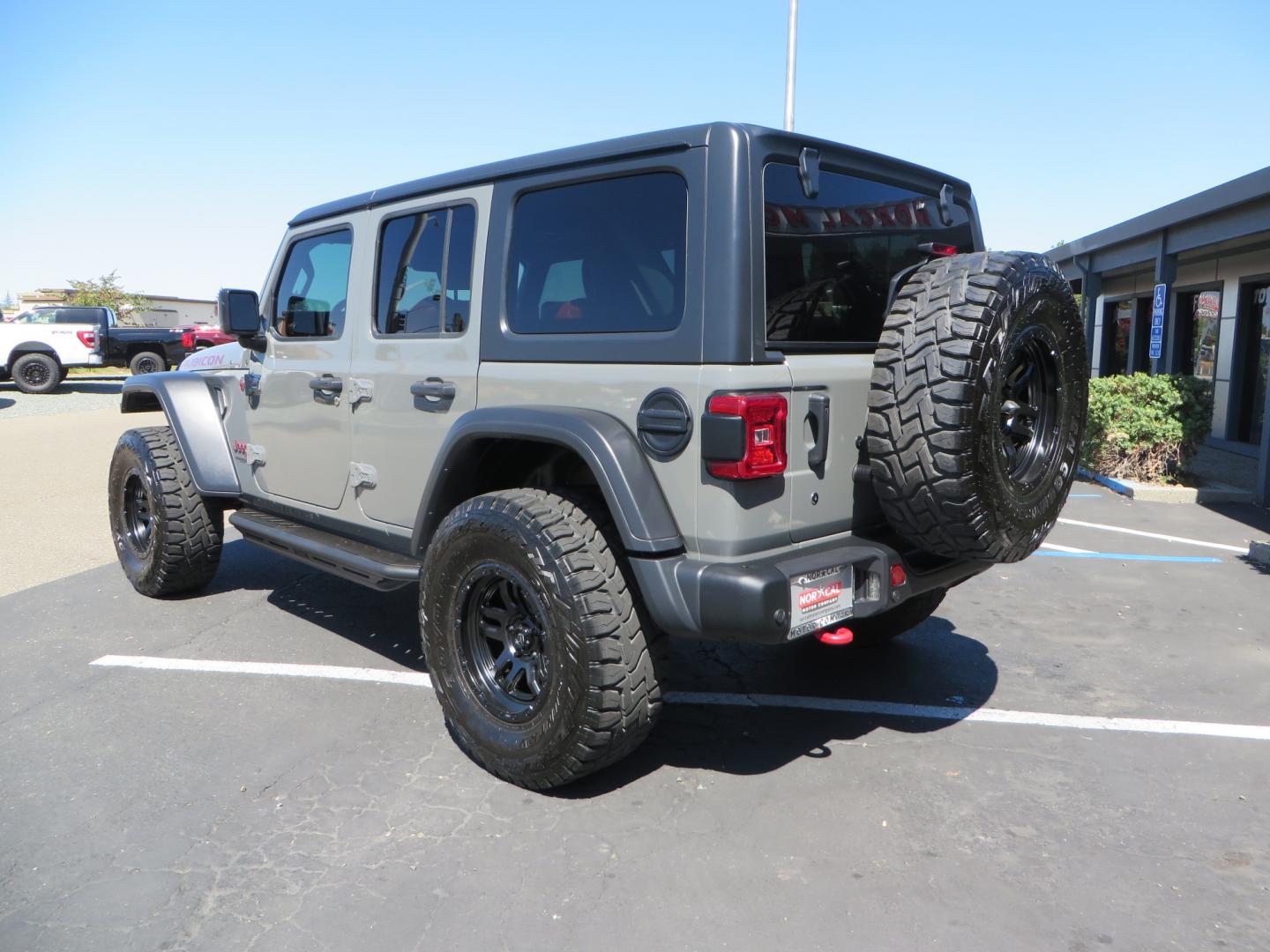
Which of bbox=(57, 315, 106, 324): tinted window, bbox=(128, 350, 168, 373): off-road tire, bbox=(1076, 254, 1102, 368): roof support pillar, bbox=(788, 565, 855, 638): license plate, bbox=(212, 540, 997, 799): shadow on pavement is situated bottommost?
bbox=(212, 540, 997, 799): shadow on pavement

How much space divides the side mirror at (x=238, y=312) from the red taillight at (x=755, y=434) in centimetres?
290

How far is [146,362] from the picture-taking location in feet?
70.8

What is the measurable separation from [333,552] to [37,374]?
796 inches

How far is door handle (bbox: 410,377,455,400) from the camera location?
3.66 meters

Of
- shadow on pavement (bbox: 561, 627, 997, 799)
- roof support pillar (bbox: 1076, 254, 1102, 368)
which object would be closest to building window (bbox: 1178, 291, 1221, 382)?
roof support pillar (bbox: 1076, 254, 1102, 368)

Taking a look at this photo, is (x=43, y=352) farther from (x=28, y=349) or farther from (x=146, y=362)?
(x=146, y=362)

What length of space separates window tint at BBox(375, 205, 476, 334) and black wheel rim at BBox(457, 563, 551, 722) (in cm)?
104

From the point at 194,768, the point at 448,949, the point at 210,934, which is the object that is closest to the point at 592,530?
the point at 448,949

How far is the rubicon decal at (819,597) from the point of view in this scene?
9.55ft

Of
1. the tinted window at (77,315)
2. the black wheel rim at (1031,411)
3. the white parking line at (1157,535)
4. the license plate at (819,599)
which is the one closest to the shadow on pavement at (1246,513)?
the white parking line at (1157,535)

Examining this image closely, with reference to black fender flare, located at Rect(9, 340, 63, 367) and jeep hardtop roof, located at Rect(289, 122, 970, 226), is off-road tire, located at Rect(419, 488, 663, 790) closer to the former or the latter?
jeep hardtop roof, located at Rect(289, 122, 970, 226)

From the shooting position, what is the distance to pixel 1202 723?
3.85m

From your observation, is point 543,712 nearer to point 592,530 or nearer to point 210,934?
point 592,530

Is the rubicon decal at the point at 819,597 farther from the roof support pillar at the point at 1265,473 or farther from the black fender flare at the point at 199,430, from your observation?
the roof support pillar at the point at 1265,473
